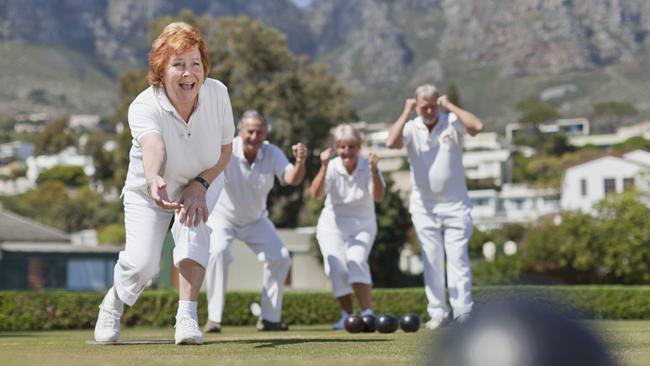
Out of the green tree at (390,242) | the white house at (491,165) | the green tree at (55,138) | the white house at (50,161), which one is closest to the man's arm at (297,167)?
the green tree at (390,242)

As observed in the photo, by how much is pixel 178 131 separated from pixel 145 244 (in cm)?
78

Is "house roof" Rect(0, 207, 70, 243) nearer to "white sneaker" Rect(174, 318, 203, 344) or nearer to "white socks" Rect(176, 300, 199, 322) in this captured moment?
"white socks" Rect(176, 300, 199, 322)

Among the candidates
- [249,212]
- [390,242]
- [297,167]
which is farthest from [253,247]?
[390,242]

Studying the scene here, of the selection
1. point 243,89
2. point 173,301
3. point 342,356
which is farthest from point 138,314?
point 243,89

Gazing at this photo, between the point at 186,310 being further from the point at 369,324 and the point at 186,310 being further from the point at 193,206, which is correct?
the point at 369,324

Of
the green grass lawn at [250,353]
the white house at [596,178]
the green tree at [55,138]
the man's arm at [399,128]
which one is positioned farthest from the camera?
the green tree at [55,138]

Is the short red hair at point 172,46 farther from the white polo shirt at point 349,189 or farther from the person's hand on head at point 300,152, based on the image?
the white polo shirt at point 349,189

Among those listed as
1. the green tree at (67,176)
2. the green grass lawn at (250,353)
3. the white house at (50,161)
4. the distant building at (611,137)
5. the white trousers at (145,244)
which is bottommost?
the green grass lawn at (250,353)

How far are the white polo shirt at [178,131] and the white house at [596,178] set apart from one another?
278 feet

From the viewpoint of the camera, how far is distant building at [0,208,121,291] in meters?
48.7

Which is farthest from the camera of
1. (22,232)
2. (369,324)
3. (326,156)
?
(22,232)

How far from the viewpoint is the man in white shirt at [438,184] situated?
12016 mm

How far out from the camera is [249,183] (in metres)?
12.1

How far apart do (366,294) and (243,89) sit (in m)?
45.9
